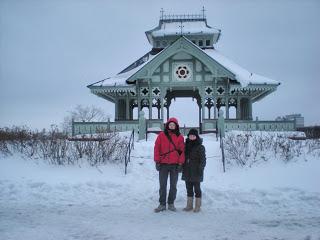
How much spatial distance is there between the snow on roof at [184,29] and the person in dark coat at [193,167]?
21.5 metres

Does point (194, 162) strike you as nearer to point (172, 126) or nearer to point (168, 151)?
point (168, 151)

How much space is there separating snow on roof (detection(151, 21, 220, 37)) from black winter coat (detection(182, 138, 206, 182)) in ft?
70.7

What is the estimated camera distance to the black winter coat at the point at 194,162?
7902 millimetres

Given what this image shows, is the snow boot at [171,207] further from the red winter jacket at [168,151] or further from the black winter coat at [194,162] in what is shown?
the red winter jacket at [168,151]

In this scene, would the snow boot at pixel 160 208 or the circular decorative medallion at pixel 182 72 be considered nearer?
the snow boot at pixel 160 208

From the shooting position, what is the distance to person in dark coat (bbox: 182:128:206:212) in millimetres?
7855

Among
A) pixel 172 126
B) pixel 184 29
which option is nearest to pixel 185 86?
pixel 184 29

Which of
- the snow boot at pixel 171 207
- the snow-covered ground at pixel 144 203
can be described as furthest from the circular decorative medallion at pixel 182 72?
the snow boot at pixel 171 207

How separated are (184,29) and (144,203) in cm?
2301

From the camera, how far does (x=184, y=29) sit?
29.3 metres

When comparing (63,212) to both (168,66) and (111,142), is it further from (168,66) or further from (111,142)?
(168,66)

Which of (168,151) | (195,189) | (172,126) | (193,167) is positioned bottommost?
(195,189)

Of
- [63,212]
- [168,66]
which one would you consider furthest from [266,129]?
[63,212]

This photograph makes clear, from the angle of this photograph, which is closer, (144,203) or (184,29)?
(144,203)
